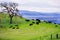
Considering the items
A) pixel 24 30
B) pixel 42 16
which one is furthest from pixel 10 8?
pixel 42 16

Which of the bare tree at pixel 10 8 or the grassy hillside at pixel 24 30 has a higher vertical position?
the bare tree at pixel 10 8

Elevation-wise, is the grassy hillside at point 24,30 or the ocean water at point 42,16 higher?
the ocean water at point 42,16

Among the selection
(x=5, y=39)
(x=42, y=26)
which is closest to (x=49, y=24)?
(x=42, y=26)

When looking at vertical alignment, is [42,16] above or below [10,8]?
below

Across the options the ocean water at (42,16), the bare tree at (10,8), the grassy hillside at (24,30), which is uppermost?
the bare tree at (10,8)

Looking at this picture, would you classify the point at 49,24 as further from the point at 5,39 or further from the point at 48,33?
the point at 5,39

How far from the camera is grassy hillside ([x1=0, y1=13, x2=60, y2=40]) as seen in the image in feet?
5.19

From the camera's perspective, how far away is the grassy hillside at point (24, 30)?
1582mm

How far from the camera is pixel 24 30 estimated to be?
5.35 ft

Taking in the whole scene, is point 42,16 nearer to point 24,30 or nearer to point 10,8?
point 24,30

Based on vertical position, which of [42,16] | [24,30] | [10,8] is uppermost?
[10,8]

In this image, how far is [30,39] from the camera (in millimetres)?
1556

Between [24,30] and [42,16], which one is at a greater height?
[42,16]

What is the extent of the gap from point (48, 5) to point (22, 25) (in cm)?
49
